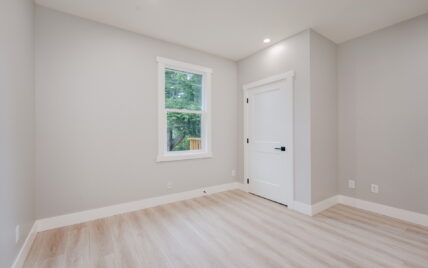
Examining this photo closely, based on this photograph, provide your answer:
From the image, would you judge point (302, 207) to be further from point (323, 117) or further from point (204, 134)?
point (204, 134)

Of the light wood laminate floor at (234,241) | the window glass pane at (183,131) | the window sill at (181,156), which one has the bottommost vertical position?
the light wood laminate floor at (234,241)

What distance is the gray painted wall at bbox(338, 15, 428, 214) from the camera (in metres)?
2.57

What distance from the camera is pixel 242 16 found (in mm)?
2650

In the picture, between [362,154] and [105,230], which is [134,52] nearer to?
[105,230]

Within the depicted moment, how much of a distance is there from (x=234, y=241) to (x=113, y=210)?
5.99 ft

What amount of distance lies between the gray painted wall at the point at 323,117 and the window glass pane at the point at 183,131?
2.03 m

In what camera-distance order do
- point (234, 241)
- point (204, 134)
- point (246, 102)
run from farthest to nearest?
point (246, 102)
point (204, 134)
point (234, 241)

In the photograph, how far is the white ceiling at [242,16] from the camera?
7.80ft

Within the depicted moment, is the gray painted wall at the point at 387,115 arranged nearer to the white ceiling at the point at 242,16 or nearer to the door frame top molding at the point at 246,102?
the white ceiling at the point at 242,16

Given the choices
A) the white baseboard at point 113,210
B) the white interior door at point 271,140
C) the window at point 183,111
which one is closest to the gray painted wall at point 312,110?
the white interior door at point 271,140

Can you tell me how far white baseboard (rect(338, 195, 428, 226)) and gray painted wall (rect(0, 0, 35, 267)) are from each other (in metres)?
4.20

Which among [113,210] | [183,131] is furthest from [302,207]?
[113,210]

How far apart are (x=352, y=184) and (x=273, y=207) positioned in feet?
4.54

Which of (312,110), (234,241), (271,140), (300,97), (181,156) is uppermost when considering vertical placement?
(300,97)
